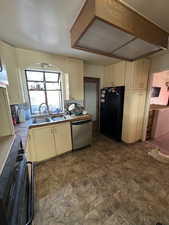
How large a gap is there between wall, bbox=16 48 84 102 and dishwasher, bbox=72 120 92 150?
31.7 inches

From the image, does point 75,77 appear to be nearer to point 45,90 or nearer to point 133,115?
point 45,90

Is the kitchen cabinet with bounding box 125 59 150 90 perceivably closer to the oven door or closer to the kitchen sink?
the kitchen sink

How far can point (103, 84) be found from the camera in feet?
11.7

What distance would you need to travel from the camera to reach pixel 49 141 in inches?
87.7

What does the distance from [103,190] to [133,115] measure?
1.95 metres

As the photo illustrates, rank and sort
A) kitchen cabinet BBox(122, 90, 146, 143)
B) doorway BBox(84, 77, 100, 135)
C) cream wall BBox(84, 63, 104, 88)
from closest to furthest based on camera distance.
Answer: kitchen cabinet BBox(122, 90, 146, 143) < cream wall BBox(84, 63, 104, 88) < doorway BBox(84, 77, 100, 135)

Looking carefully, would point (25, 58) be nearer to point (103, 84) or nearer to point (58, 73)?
point (58, 73)

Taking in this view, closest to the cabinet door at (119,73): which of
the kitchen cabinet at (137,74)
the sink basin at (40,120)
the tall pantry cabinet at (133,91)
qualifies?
the tall pantry cabinet at (133,91)

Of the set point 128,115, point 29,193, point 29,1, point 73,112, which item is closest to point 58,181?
point 29,193

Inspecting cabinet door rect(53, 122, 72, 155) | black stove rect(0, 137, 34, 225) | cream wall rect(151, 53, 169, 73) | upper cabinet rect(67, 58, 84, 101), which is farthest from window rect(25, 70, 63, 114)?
Answer: cream wall rect(151, 53, 169, 73)

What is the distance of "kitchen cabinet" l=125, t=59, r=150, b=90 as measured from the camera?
248 centimetres

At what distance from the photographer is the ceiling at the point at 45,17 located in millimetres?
1051

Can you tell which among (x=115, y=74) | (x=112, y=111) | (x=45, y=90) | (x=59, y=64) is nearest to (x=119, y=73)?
(x=115, y=74)

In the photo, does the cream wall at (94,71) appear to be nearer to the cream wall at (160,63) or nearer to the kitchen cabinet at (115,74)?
the kitchen cabinet at (115,74)
